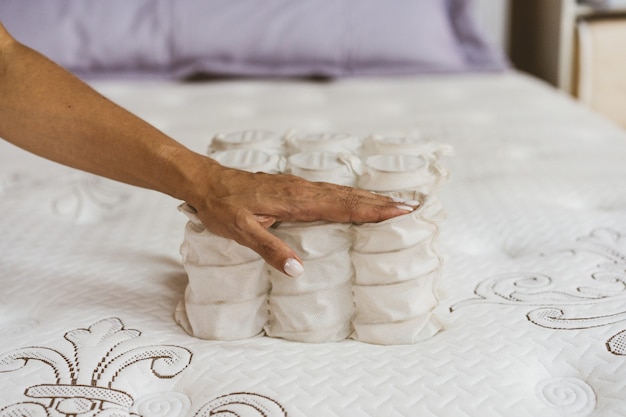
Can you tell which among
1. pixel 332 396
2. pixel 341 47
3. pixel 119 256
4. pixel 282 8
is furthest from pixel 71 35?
pixel 332 396

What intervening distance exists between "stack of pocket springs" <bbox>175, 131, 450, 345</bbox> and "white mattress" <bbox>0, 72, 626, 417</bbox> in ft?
0.08

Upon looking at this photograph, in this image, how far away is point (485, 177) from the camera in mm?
1346

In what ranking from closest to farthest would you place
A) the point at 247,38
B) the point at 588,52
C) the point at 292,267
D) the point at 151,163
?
1. the point at 292,267
2. the point at 151,163
3. the point at 247,38
4. the point at 588,52

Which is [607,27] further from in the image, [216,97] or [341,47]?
[216,97]

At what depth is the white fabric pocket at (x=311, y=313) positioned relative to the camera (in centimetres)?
79

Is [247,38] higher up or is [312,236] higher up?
[247,38]

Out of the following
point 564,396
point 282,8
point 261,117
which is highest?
point 282,8

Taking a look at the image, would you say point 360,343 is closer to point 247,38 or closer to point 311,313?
point 311,313

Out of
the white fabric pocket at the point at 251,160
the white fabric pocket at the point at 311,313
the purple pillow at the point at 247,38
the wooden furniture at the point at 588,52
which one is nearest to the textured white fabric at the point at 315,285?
the white fabric pocket at the point at 311,313

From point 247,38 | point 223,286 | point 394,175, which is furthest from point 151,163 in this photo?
point 247,38

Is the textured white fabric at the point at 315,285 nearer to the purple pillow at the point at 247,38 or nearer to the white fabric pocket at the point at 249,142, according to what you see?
the white fabric pocket at the point at 249,142

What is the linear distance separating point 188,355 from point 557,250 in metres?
0.53

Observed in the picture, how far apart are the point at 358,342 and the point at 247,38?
131 cm

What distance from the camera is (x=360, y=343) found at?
0.80 metres
